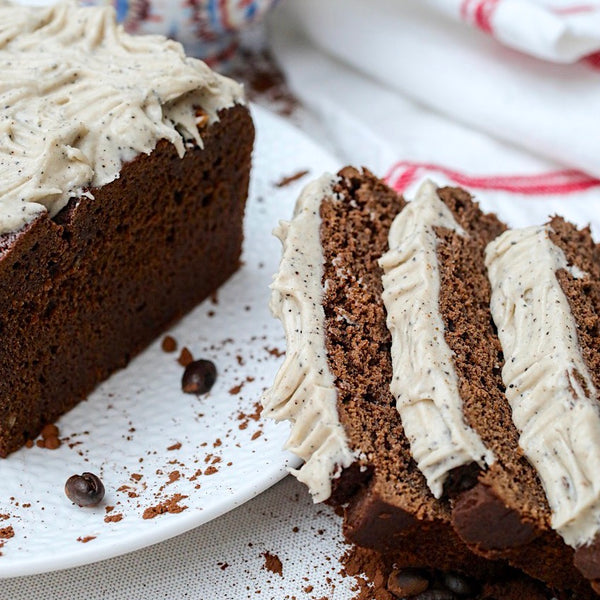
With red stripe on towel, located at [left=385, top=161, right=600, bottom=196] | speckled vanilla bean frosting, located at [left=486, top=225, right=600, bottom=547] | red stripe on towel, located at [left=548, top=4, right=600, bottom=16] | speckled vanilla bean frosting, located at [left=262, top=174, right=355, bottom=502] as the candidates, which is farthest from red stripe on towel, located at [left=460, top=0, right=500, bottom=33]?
speckled vanilla bean frosting, located at [left=262, top=174, right=355, bottom=502]

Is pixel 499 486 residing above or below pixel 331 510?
above

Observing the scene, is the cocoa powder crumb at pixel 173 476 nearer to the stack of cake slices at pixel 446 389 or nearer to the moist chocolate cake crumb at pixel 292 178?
the stack of cake slices at pixel 446 389

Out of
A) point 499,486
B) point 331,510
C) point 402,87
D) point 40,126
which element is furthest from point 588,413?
point 402,87

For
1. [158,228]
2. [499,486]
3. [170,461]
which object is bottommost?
[170,461]

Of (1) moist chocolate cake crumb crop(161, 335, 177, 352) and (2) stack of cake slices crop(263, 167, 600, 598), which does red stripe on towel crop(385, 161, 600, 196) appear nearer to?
(2) stack of cake slices crop(263, 167, 600, 598)

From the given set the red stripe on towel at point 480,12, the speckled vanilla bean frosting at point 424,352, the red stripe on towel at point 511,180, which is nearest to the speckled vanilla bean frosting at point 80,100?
the speckled vanilla bean frosting at point 424,352

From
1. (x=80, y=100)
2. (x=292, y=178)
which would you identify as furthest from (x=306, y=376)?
(x=292, y=178)

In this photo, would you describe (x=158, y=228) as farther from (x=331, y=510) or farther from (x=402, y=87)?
(x=402, y=87)

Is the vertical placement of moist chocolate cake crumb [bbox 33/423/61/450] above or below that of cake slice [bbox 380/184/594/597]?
below
